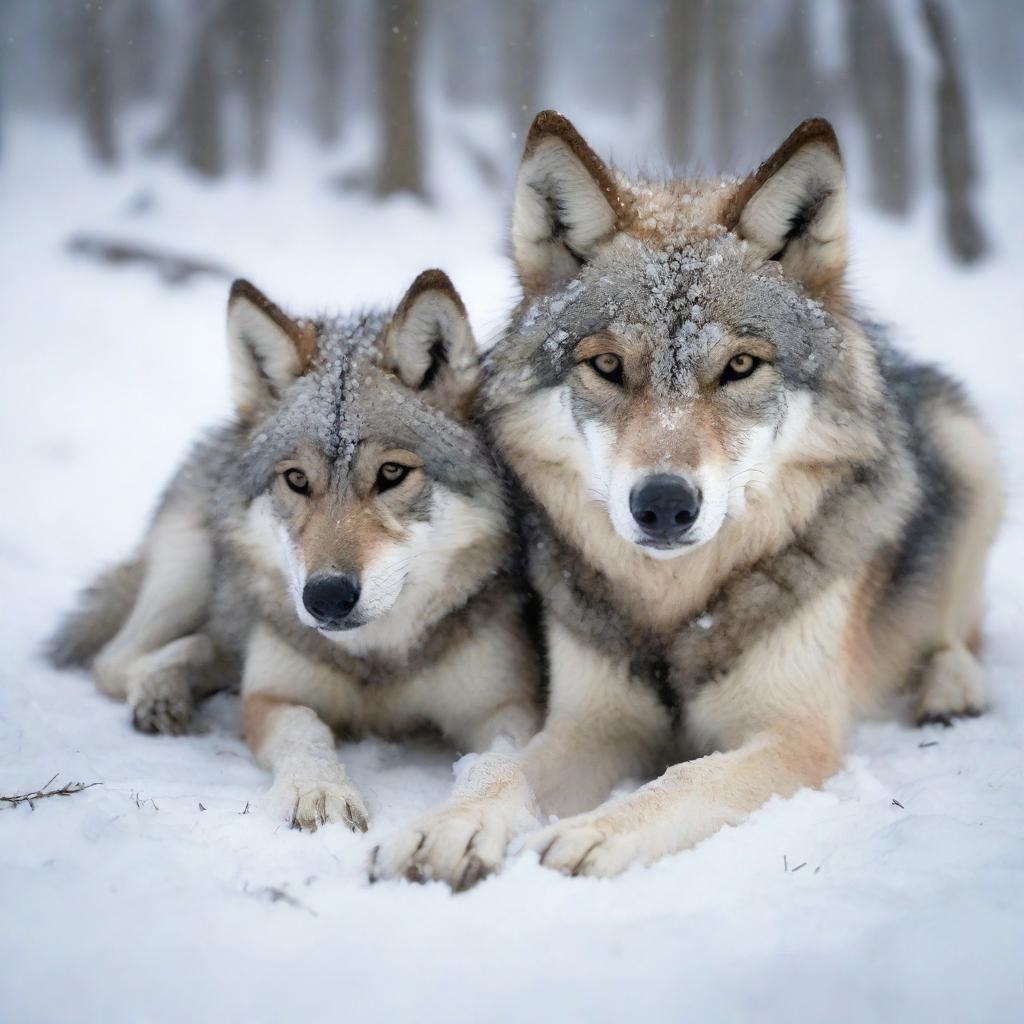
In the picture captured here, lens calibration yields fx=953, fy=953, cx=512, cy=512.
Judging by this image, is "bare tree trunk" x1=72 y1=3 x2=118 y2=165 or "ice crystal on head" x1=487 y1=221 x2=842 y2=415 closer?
"ice crystal on head" x1=487 y1=221 x2=842 y2=415

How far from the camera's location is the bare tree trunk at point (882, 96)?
60.3 ft

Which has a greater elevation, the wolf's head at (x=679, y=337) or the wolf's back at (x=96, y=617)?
the wolf's head at (x=679, y=337)

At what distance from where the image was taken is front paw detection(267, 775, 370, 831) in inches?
114

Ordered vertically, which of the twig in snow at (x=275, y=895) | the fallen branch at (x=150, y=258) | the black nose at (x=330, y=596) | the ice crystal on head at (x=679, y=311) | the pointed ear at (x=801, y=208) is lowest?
the twig in snow at (x=275, y=895)

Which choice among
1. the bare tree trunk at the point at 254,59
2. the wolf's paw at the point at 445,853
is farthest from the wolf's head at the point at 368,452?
the bare tree trunk at the point at 254,59

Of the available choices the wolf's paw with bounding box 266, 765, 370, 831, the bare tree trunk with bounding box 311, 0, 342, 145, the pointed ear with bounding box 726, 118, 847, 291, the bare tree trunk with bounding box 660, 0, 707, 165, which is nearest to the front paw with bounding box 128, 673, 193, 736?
the wolf's paw with bounding box 266, 765, 370, 831

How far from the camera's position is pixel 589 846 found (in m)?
2.55

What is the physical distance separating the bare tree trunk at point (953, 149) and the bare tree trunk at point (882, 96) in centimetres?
382

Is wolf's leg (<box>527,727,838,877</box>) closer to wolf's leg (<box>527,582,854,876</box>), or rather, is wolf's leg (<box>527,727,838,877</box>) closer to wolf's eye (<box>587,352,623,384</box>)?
wolf's leg (<box>527,582,854,876</box>)

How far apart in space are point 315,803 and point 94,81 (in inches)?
953

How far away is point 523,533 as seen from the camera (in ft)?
12.5

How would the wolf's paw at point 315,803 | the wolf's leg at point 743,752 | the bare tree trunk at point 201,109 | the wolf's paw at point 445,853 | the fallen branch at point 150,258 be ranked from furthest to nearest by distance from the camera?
the bare tree trunk at point 201,109 → the fallen branch at point 150,258 → the wolf's paw at point 315,803 → the wolf's leg at point 743,752 → the wolf's paw at point 445,853

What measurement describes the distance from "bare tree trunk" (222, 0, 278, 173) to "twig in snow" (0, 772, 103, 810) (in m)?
21.8

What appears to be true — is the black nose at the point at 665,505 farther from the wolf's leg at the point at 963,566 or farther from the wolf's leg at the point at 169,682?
the wolf's leg at the point at 169,682
